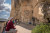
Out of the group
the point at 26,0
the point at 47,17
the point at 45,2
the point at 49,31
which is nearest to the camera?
the point at 49,31

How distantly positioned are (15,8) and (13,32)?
54.0 feet

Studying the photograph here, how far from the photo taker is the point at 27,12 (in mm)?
A: 14414

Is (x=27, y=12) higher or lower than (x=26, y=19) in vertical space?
higher

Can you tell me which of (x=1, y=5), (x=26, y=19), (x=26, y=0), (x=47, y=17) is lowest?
(x=26, y=19)

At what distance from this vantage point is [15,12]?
2170 cm

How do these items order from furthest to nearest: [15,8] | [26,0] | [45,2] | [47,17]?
[15,8], [26,0], [45,2], [47,17]

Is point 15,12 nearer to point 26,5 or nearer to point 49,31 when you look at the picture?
point 26,5

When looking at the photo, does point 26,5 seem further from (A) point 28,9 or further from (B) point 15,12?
(B) point 15,12

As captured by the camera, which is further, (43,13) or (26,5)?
(26,5)

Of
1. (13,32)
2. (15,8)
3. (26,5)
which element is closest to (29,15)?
(26,5)

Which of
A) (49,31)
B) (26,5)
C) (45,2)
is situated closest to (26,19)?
(26,5)

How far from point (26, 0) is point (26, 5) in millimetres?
892

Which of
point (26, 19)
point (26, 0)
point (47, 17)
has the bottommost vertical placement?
point (26, 19)

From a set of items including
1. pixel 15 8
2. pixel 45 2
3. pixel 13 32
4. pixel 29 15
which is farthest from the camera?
pixel 15 8
